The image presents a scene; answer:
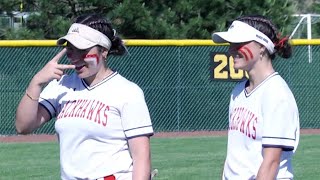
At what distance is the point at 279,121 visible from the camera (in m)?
4.48

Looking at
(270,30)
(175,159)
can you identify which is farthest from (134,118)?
(175,159)

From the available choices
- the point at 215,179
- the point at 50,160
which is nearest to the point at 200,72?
the point at 50,160

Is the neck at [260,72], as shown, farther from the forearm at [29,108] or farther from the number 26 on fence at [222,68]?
the number 26 on fence at [222,68]

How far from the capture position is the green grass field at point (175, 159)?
11164 mm

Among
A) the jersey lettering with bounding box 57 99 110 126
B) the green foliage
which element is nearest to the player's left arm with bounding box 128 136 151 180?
the jersey lettering with bounding box 57 99 110 126

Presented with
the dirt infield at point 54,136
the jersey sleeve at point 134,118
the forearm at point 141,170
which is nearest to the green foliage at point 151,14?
the dirt infield at point 54,136

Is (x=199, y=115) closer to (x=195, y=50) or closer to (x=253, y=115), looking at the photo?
(x=195, y=50)

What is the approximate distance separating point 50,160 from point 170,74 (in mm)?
5589

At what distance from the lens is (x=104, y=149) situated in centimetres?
454

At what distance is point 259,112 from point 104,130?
773 mm

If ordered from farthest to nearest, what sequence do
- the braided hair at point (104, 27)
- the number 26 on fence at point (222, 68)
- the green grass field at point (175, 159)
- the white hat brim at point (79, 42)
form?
1. the number 26 on fence at point (222, 68)
2. the green grass field at point (175, 159)
3. the braided hair at point (104, 27)
4. the white hat brim at point (79, 42)

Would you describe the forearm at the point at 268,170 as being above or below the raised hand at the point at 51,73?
below

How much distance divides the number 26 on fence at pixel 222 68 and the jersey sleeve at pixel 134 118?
43.3 ft

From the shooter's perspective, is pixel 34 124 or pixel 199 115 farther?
pixel 199 115
